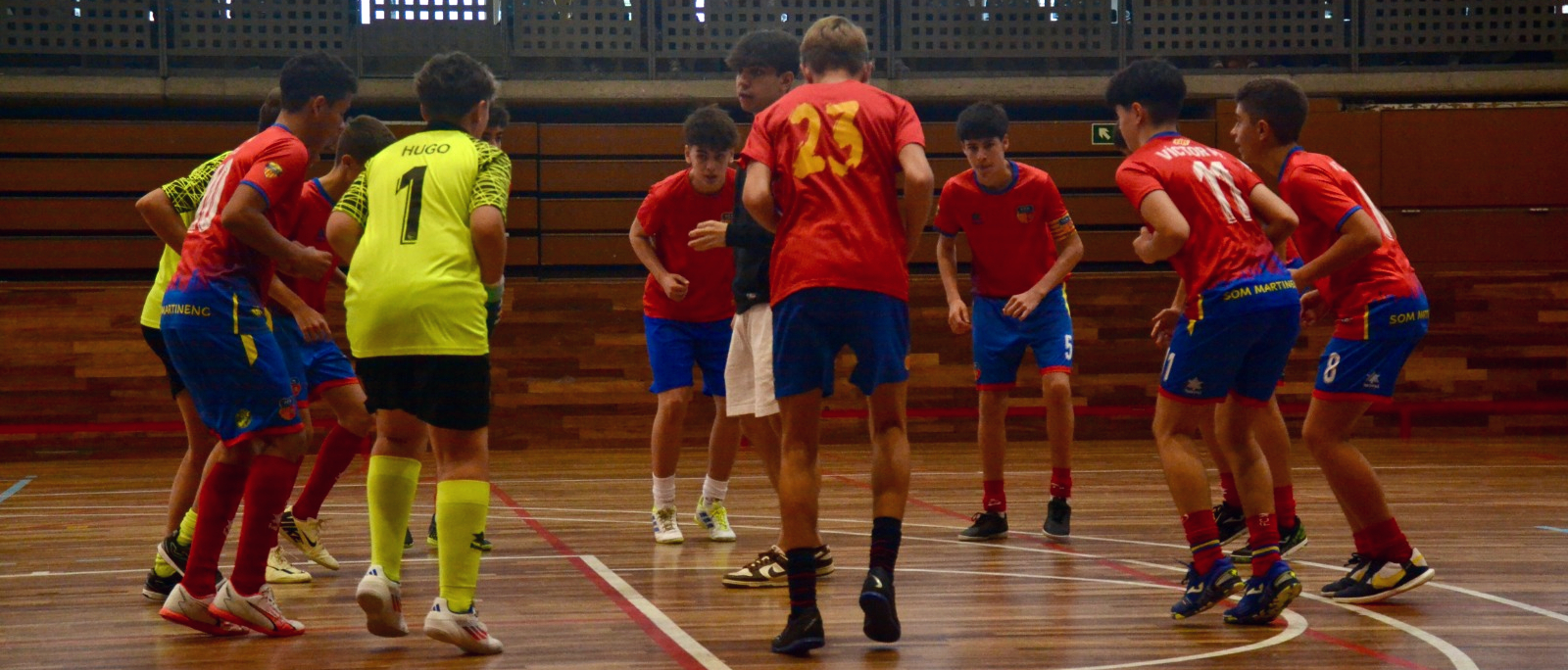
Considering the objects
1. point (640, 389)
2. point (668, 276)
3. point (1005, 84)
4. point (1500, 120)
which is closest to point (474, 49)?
point (640, 389)

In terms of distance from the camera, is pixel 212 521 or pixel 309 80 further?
pixel 309 80

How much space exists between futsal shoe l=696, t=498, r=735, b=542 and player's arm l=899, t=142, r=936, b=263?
212 cm

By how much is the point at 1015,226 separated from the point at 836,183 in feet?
8.14

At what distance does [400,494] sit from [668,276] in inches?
66.9

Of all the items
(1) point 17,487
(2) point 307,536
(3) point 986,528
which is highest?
(2) point 307,536

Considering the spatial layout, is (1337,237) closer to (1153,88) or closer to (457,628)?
(1153,88)

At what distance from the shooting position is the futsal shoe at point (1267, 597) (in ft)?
11.2

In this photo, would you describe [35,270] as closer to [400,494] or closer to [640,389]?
[640,389]

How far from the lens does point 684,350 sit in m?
5.19

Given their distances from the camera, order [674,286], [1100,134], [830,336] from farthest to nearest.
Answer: [1100,134] < [674,286] < [830,336]

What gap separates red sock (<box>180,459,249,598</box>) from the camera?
11.1 ft

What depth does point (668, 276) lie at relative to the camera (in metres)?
4.75

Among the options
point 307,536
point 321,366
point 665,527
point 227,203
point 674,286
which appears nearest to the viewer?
point 227,203

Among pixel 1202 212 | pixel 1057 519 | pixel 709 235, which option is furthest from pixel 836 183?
pixel 1057 519
